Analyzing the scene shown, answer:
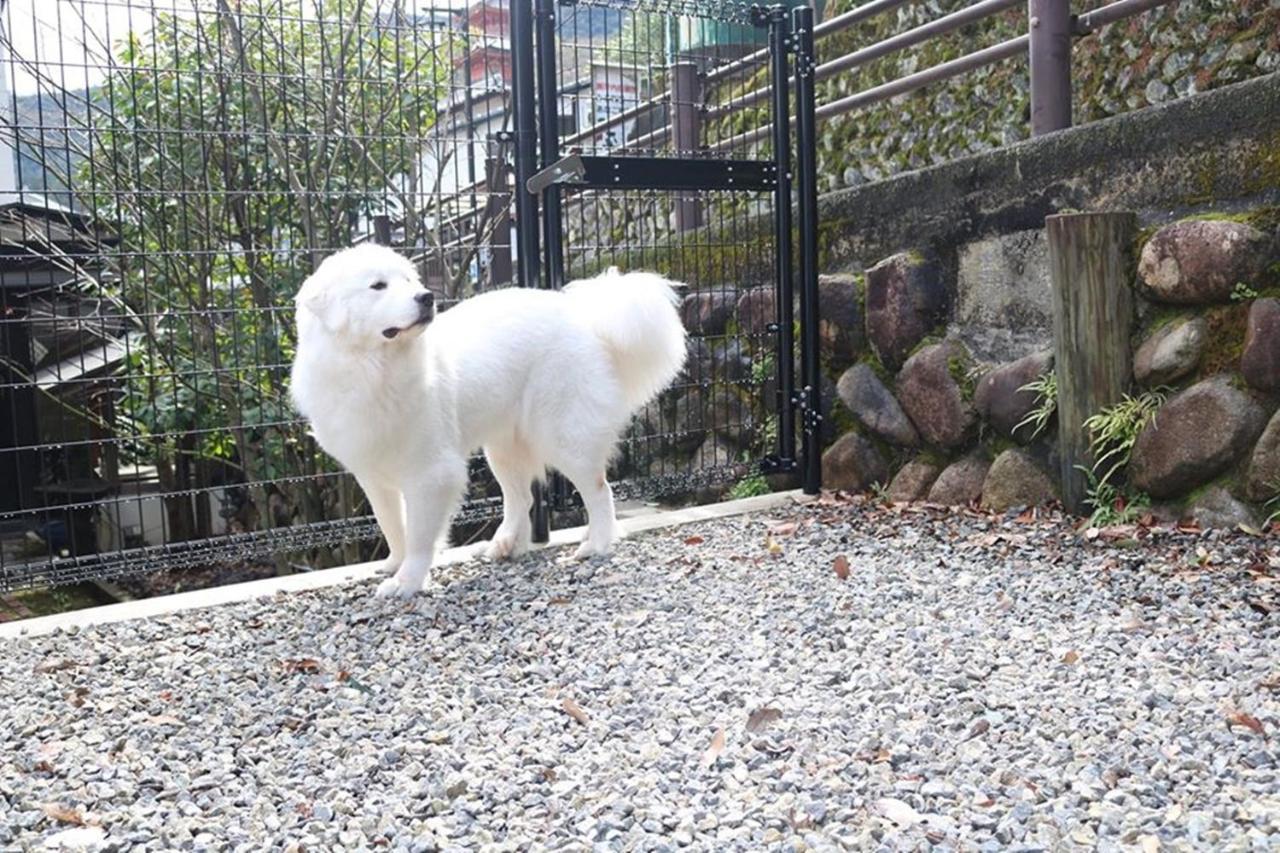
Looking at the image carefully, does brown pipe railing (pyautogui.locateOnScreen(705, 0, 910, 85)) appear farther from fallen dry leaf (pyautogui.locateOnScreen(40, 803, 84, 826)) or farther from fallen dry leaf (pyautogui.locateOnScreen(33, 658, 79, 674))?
fallen dry leaf (pyautogui.locateOnScreen(40, 803, 84, 826))

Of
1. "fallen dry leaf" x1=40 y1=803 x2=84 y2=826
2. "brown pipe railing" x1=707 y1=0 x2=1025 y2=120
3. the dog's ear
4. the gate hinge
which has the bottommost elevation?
"fallen dry leaf" x1=40 y1=803 x2=84 y2=826

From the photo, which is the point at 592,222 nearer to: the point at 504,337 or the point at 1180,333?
the point at 504,337

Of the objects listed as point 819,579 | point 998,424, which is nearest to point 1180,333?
point 998,424

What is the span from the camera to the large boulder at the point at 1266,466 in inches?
135

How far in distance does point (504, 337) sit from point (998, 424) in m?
1.96

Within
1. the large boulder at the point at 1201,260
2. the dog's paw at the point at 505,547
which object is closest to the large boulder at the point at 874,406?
the large boulder at the point at 1201,260

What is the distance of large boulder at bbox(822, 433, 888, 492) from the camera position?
493 centimetres

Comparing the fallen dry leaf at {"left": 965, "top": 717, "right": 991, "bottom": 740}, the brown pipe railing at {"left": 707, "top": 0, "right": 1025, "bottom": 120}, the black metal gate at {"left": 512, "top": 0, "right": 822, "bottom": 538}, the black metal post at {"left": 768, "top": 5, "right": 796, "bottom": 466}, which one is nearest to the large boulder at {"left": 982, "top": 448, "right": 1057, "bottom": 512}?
the black metal gate at {"left": 512, "top": 0, "right": 822, "bottom": 538}

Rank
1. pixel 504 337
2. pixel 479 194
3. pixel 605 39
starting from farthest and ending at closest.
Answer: pixel 479 194, pixel 605 39, pixel 504 337

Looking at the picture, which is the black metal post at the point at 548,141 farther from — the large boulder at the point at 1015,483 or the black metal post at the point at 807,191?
the large boulder at the point at 1015,483

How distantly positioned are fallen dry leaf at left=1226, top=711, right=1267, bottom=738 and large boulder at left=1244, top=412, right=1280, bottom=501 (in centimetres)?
151

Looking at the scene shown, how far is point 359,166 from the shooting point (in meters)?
5.77

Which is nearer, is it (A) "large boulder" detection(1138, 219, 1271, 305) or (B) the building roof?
(A) "large boulder" detection(1138, 219, 1271, 305)

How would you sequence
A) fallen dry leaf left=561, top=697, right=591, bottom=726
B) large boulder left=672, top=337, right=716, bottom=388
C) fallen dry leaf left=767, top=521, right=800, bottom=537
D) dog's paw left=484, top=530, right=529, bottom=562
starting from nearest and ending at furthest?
1. fallen dry leaf left=561, top=697, right=591, bottom=726
2. dog's paw left=484, top=530, right=529, bottom=562
3. fallen dry leaf left=767, top=521, right=800, bottom=537
4. large boulder left=672, top=337, right=716, bottom=388
